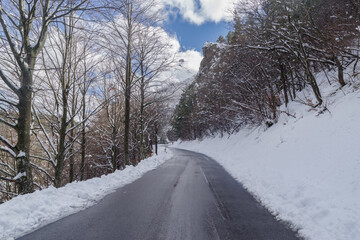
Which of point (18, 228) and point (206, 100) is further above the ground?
point (206, 100)

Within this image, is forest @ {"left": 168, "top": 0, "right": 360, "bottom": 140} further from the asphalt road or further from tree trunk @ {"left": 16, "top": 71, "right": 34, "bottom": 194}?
tree trunk @ {"left": 16, "top": 71, "right": 34, "bottom": 194}

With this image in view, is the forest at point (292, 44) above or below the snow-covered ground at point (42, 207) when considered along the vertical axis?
above

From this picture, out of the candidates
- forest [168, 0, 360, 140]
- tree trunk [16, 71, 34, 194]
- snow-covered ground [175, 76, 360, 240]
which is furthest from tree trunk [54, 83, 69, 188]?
forest [168, 0, 360, 140]

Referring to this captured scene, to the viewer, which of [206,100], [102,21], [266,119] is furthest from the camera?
[206,100]

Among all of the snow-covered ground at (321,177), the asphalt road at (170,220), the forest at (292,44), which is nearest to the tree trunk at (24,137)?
the asphalt road at (170,220)

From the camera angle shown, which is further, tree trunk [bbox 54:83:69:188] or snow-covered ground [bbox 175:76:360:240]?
tree trunk [bbox 54:83:69:188]

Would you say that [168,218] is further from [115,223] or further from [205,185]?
[205,185]

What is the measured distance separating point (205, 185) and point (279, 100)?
12.7m

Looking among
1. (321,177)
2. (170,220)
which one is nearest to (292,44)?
(321,177)

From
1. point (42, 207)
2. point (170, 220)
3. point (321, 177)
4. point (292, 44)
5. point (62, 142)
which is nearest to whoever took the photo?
point (170, 220)

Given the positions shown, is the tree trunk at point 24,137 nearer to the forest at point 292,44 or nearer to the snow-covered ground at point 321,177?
the snow-covered ground at point 321,177

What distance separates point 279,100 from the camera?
55.1 ft

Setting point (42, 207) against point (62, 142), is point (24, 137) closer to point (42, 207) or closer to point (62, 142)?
point (42, 207)

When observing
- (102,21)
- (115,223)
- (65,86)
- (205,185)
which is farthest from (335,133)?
(65,86)
